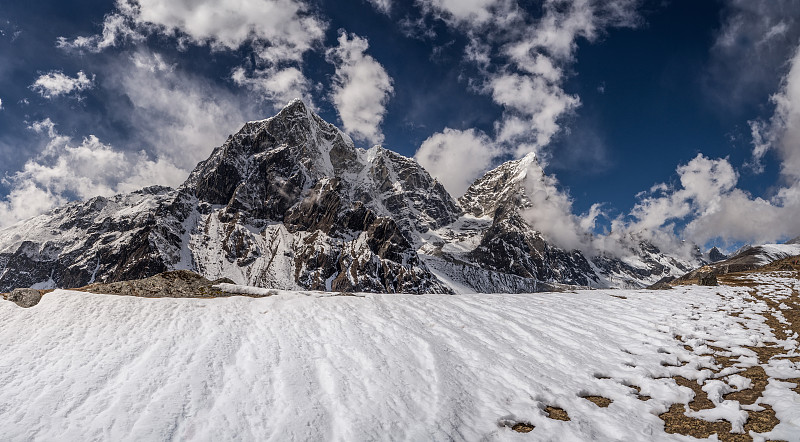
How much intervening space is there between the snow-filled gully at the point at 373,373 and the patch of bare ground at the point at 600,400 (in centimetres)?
5

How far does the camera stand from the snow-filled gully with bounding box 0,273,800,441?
327 inches

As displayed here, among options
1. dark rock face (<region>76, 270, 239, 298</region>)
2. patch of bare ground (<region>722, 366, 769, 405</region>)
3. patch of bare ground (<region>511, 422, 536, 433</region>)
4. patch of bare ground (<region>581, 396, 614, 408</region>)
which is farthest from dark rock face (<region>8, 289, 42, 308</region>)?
patch of bare ground (<region>722, 366, 769, 405</region>)

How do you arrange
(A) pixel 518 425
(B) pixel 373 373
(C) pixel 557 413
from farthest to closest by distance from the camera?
(B) pixel 373 373
(C) pixel 557 413
(A) pixel 518 425

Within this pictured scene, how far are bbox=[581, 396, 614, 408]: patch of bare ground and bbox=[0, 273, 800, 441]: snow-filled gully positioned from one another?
0.16ft

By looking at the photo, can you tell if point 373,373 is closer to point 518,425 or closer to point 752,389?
point 518,425

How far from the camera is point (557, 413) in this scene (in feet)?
30.3

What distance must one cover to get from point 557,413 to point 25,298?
20902 mm

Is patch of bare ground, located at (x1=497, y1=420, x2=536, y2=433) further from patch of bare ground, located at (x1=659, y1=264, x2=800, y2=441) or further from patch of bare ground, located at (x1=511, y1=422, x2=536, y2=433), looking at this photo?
patch of bare ground, located at (x1=659, y1=264, x2=800, y2=441)

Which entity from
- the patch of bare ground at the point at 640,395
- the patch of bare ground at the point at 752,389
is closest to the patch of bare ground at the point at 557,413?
the patch of bare ground at the point at 640,395

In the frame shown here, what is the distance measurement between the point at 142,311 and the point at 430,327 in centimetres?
1194

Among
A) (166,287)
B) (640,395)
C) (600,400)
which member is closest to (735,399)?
(640,395)

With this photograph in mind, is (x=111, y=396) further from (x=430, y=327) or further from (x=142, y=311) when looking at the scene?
(x=430, y=327)

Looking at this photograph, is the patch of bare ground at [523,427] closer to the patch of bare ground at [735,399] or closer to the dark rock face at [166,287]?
the patch of bare ground at [735,399]

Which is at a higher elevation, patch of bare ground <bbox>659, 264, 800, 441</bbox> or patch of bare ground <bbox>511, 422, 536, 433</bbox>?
patch of bare ground <bbox>659, 264, 800, 441</bbox>
